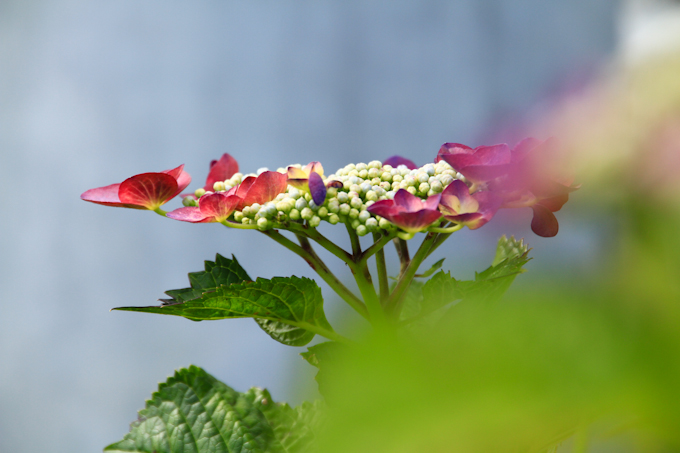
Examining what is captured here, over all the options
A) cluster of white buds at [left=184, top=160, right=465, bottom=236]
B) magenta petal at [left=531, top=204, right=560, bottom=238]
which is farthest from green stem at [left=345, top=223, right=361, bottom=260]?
magenta petal at [left=531, top=204, right=560, bottom=238]

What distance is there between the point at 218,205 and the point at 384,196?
12 cm

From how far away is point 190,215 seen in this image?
13.6 inches

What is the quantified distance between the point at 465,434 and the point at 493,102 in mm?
2366

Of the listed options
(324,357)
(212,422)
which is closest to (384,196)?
(324,357)

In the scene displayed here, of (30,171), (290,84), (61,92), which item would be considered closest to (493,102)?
(290,84)

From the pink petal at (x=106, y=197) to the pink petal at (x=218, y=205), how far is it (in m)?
0.06

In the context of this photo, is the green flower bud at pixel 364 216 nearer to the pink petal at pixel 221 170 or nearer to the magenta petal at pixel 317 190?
the magenta petal at pixel 317 190

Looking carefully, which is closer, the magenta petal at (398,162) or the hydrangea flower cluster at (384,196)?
the hydrangea flower cluster at (384,196)

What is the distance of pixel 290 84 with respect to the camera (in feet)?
6.70

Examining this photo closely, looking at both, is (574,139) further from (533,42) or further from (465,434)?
(533,42)

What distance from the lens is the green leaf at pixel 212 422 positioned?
0.41 m

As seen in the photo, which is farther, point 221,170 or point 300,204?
point 221,170

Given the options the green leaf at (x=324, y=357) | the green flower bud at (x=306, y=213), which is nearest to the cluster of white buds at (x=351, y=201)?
the green flower bud at (x=306, y=213)

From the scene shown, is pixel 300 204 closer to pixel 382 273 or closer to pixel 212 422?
pixel 382 273
